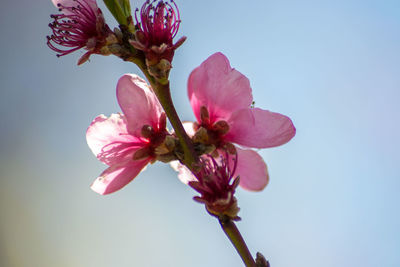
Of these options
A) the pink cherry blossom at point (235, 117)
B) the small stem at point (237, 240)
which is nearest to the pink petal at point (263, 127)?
the pink cherry blossom at point (235, 117)

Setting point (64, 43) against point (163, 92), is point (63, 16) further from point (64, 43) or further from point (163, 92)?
point (163, 92)

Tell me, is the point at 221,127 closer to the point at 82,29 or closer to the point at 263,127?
the point at 263,127

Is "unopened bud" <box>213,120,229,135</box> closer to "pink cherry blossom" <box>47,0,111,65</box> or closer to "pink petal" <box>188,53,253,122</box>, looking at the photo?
"pink petal" <box>188,53,253,122</box>

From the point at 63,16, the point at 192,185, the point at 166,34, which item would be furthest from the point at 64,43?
the point at 192,185

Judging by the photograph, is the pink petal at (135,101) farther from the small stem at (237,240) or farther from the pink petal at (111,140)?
the small stem at (237,240)

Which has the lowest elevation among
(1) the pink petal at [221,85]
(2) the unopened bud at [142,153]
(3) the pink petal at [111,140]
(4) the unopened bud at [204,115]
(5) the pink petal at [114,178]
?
(5) the pink petal at [114,178]
